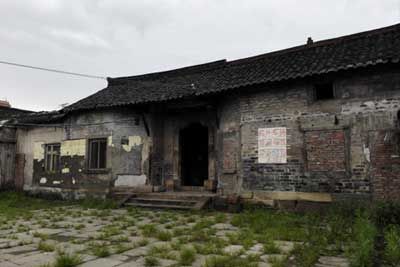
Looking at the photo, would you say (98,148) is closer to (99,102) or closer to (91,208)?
(99,102)

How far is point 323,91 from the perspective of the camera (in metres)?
A: 8.12

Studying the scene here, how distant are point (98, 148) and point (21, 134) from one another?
15.2ft

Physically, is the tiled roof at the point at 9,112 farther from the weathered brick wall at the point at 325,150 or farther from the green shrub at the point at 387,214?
the green shrub at the point at 387,214

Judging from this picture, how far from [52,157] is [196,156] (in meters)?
5.95

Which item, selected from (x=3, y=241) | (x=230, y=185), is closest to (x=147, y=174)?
(x=230, y=185)

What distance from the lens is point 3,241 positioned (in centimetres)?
544

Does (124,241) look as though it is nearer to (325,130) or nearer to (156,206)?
(156,206)

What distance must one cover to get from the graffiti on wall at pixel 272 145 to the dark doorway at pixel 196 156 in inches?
142

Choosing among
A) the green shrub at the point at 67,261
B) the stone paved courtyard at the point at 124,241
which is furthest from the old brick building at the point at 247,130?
the green shrub at the point at 67,261

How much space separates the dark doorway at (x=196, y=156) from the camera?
1200cm

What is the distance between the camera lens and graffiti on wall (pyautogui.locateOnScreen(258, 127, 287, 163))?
27.4 ft

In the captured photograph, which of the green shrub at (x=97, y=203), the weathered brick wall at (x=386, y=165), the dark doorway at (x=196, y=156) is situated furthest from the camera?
the dark doorway at (x=196, y=156)

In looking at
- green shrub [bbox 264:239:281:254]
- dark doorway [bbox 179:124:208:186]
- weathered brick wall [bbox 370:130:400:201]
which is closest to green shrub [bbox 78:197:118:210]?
dark doorway [bbox 179:124:208:186]

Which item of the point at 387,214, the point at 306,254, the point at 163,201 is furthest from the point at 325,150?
the point at 163,201
